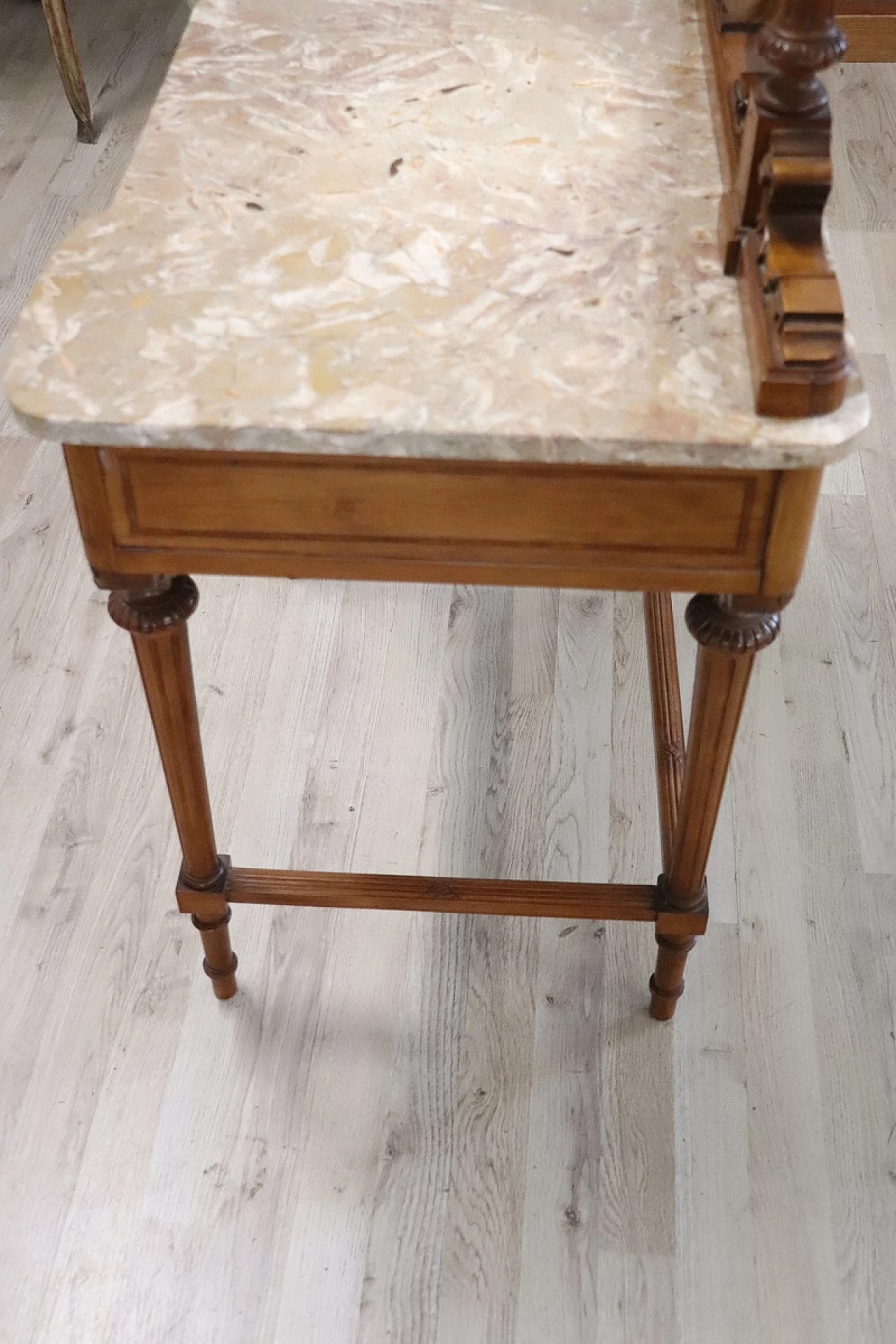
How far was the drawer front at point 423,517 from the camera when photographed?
88 centimetres

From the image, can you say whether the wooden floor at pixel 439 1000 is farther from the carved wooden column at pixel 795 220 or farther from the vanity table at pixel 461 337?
the carved wooden column at pixel 795 220

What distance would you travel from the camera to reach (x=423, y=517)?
91 centimetres

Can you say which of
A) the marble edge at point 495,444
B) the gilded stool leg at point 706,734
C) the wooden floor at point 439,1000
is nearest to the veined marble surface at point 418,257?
the marble edge at point 495,444

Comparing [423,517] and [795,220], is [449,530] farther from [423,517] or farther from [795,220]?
[795,220]

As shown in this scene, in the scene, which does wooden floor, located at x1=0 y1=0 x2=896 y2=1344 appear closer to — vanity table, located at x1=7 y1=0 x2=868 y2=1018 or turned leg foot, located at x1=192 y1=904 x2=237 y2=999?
turned leg foot, located at x1=192 y1=904 x2=237 y2=999

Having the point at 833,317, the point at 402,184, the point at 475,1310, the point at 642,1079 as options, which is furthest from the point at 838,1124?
the point at 402,184

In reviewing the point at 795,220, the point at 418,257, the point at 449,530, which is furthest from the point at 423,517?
the point at 795,220

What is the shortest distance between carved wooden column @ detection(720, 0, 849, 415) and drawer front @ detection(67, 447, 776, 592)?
72 mm

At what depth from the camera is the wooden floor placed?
4.01 feet

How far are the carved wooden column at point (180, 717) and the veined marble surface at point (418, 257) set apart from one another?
187mm

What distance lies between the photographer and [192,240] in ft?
3.20

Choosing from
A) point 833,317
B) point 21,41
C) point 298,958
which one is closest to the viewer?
point 833,317

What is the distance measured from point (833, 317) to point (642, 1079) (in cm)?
80

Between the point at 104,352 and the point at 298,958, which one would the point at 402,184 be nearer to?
the point at 104,352
